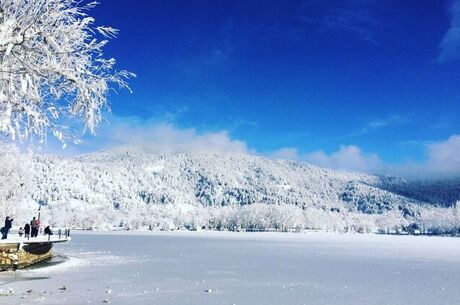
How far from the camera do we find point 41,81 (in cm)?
1166

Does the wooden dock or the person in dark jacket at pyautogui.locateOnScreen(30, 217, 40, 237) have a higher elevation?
the person in dark jacket at pyautogui.locateOnScreen(30, 217, 40, 237)

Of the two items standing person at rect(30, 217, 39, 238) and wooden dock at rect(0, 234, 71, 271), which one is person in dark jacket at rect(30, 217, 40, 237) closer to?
standing person at rect(30, 217, 39, 238)

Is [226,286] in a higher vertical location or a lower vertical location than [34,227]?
lower

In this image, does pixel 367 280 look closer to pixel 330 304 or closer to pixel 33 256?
pixel 330 304

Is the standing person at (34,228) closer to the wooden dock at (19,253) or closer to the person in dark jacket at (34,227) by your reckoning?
the person in dark jacket at (34,227)

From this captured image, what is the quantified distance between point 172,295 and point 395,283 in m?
14.8

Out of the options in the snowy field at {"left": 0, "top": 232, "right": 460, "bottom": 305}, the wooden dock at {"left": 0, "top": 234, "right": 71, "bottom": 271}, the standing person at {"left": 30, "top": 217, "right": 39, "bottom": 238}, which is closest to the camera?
the snowy field at {"left": 0, "top": 232, "right": 460, "bottom": 305}

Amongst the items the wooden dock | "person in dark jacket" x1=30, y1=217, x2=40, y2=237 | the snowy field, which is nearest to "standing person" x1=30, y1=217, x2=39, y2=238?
"person in dark jacket" x1=30, y1=217, x2=40, y2=237

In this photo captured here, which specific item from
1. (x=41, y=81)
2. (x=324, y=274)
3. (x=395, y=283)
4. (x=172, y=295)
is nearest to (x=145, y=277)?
(x=172, y=295)

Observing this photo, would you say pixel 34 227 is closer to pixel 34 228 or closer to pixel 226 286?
pixel 34 228

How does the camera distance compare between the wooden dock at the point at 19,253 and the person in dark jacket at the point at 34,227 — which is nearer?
the wooden dock at the point at 19,253

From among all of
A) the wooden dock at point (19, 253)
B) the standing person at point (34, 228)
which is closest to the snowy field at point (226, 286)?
the wooden dock at point (19, 253)

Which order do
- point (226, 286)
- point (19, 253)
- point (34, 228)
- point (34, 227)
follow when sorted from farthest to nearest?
1. point (34, 227)
2. point (34, 228)
3. point (19, 253)
4. point (226, 286)

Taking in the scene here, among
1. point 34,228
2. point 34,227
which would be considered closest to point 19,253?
point 34,228
